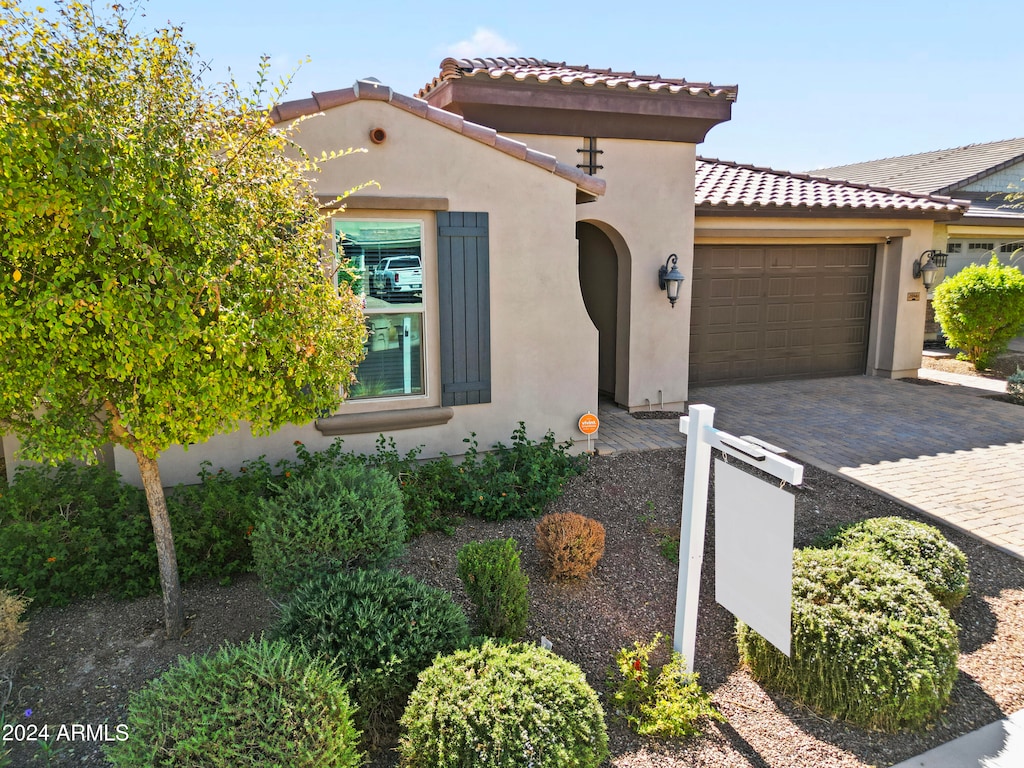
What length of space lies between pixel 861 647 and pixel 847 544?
1275 millimetres

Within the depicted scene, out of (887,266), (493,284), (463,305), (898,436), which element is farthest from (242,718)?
(887,266)

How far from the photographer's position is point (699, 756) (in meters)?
3.26

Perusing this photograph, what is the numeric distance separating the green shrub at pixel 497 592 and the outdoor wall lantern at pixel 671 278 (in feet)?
19.8

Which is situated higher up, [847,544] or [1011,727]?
[847,544]

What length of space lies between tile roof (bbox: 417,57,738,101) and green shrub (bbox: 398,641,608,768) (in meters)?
6.81

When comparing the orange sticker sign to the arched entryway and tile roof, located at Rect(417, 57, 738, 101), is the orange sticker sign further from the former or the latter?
tile roof, located at Rect(417, 57, 738, 101)

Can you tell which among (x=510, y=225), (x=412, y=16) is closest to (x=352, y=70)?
(x=510, y=225)

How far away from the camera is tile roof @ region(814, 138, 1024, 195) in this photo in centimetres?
1770

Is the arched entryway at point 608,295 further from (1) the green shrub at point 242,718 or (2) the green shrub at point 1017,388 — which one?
(1) the green shrub at point 242,718

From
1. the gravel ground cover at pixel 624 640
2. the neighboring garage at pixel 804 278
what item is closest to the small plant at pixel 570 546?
the gravel ground cover at pixel 624 640

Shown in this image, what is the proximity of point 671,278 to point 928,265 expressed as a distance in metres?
5.78

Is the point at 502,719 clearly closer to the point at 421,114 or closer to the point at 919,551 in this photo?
the point at 919,551

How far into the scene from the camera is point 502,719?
9.00 ft

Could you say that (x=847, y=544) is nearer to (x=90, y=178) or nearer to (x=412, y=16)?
(x=90, y=178)
